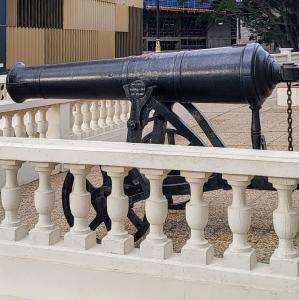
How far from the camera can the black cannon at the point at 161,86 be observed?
4250 mm

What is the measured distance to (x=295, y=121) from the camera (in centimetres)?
1391

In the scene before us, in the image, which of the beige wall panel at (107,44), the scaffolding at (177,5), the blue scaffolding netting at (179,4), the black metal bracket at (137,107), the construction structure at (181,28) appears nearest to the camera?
the black metal bracket at (137,107)

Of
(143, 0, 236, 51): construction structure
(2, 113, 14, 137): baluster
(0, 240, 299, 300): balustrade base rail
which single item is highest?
(143, 0, 236, 51): construction structure

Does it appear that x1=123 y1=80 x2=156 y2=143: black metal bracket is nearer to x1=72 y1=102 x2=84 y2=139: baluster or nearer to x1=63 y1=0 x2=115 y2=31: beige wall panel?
x1=72 y1=102 x2=84 y2=139: baluster

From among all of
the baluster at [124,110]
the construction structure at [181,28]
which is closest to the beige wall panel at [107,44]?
the construction structure at [181,28]

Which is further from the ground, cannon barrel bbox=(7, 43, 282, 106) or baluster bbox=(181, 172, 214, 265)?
cannon barrel bbox=(7, 43, 282, 106)

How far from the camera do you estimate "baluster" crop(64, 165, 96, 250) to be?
368 centimetres

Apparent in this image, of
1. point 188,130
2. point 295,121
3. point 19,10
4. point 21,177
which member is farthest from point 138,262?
point 19,10

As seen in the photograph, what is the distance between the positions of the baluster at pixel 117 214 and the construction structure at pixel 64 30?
2702 centimetres

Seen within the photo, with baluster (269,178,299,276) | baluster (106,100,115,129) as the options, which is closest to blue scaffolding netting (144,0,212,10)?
baluster (106,100,115,129)

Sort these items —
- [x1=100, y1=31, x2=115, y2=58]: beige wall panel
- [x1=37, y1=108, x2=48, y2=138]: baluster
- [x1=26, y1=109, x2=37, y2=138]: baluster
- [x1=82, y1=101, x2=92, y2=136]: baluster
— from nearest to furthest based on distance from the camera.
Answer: [x1=26, y1=109, x2=37, y2=138]: baluster, [x1=37, y1=108, x2=48, y2=138]: baluster, [x1=82, y1=101, x2=92, y2=136]: baluster, [x1=100, y1=31, x2=115, y2=58]: beige wall panel

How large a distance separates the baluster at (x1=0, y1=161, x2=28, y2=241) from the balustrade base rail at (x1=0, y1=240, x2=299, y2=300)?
0.22 feet

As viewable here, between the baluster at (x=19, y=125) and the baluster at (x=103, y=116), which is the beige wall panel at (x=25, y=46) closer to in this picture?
the baluster at (x=103, y=116)

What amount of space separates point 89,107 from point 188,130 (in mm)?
4675
